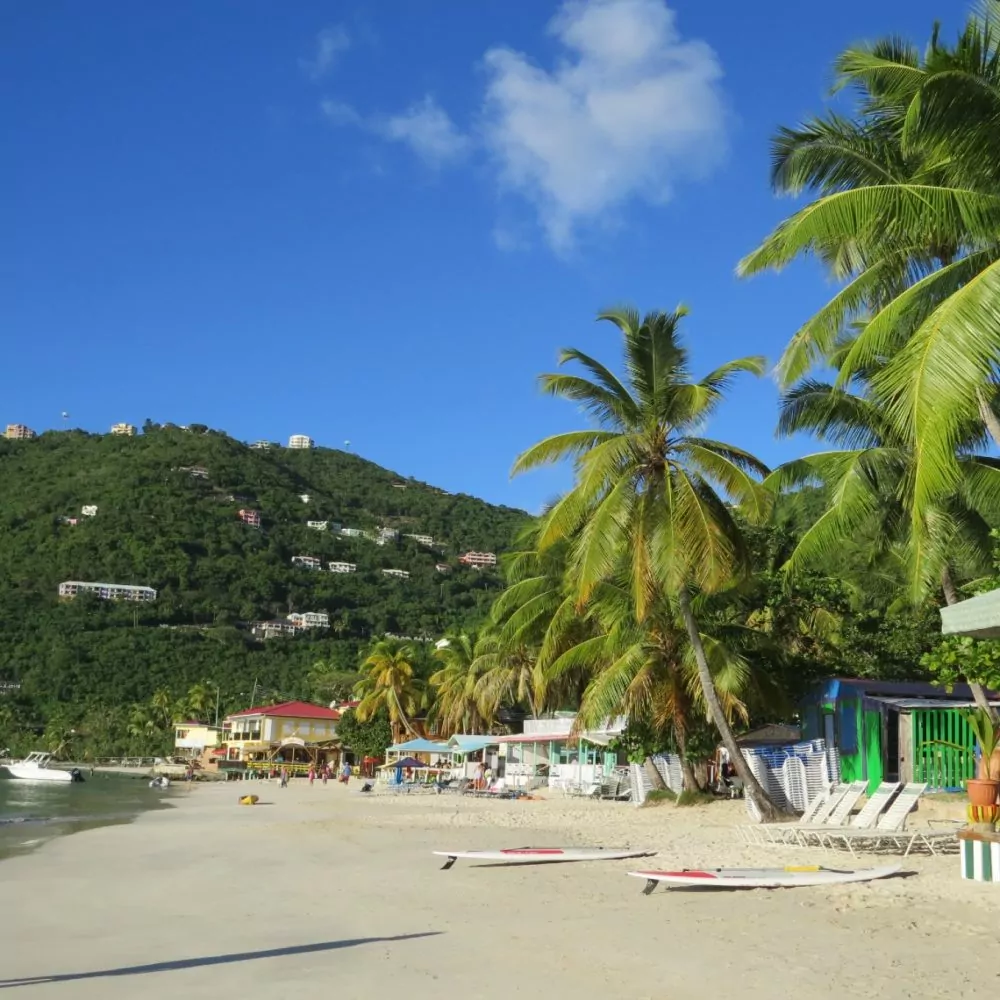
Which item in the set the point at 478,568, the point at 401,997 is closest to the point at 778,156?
the point at 401,997

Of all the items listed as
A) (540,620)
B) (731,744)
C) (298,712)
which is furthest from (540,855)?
(298,712)

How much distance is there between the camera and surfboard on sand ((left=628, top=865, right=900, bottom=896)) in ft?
32.3

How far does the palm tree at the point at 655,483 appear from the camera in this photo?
17.2 metres

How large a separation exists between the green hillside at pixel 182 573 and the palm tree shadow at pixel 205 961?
97399mm

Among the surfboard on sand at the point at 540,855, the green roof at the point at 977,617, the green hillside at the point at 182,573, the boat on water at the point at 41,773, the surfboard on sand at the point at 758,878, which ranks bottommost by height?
the boat on water at the point at 41,773

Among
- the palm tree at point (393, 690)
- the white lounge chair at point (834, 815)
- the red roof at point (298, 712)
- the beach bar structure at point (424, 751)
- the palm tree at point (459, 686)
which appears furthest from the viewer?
the red roof at point (298, 712)

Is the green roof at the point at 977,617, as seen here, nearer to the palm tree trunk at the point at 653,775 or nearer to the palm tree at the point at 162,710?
the palm tree trunk at the point at 653,775

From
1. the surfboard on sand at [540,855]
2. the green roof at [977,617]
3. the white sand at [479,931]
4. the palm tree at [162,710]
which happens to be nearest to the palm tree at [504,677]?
the white sand at [479,931]

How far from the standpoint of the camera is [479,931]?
8461 millimetres

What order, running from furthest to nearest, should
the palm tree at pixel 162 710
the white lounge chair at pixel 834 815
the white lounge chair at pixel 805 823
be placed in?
1. the palm tree at pixel 162 710
2. the white lounge chair at pixel 805 823
3. the white lounge chair at pixel 834 815

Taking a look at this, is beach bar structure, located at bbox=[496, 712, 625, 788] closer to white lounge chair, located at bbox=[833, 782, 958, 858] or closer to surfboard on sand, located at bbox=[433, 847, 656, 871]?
surfboard on sand, located at bbox=[433, 847, 656, 871]

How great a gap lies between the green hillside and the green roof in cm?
9861

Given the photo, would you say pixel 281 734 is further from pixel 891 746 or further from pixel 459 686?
pixel 891 746

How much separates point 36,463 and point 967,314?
559ft
